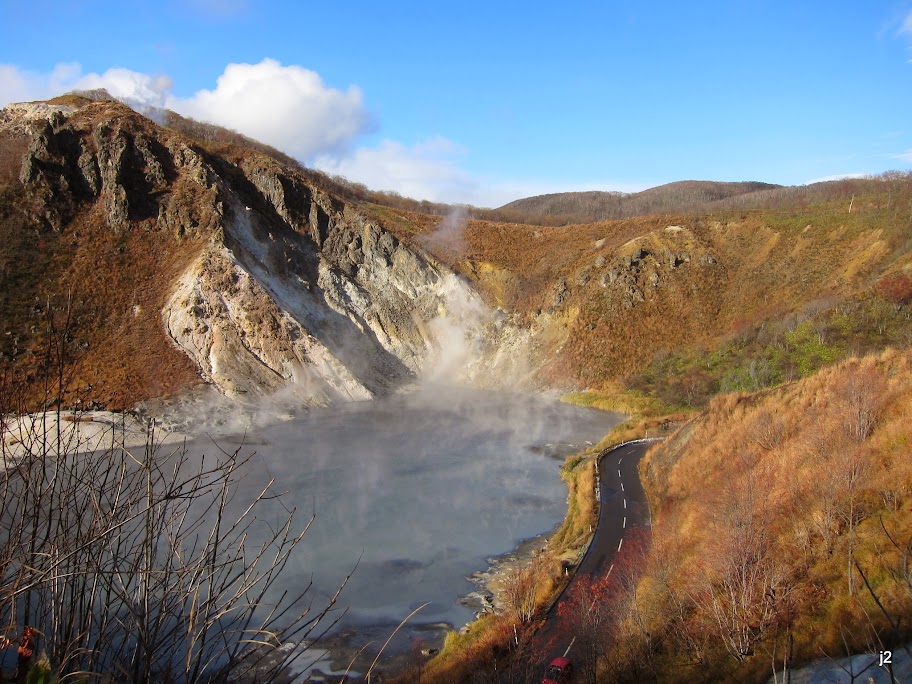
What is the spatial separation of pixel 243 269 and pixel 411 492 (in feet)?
98.4

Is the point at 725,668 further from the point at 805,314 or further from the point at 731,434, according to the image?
the point at 805,314

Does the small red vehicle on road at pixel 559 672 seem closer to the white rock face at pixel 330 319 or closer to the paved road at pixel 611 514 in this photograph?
the paved road at pixel 611 514

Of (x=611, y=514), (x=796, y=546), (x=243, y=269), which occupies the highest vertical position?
(x=243, y=269)

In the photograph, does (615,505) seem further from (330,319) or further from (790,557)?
(330,319)

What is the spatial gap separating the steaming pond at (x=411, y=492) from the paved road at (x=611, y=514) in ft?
8.16

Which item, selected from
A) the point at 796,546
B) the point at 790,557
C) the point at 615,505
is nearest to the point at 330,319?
the point at 615,505

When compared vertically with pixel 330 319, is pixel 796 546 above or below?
below

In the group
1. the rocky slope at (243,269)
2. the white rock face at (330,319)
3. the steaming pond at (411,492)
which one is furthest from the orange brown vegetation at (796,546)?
the rocky slope at (243,269)

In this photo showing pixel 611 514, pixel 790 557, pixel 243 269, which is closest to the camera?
pixel 790 557

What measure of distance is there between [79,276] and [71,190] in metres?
9.67

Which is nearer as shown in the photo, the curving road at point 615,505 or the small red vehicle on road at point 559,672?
the small red vehicle on road at point 559,672

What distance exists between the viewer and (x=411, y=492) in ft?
92.2

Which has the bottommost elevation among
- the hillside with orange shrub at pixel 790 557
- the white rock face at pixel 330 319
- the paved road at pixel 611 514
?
the paved road at pixel 611 514

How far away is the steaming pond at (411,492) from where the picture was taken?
64.3 ft
